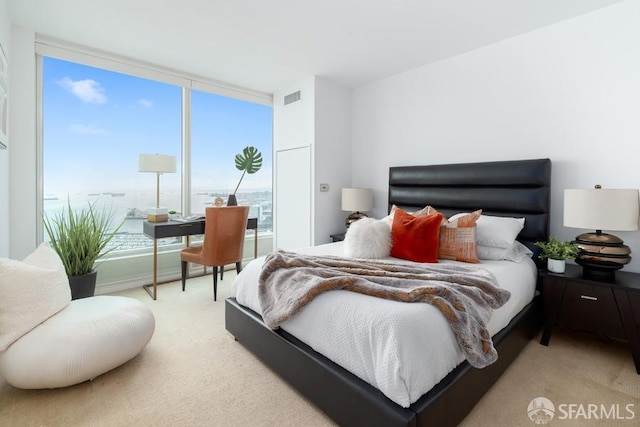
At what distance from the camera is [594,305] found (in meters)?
2.12

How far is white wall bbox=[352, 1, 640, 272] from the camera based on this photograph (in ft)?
7.73

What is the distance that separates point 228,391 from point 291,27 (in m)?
2.90

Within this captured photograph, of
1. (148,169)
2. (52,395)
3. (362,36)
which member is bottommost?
(52,395)

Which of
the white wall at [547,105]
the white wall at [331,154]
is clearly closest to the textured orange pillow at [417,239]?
the white wall at [547,105]

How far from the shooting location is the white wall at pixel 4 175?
2461 millimetres

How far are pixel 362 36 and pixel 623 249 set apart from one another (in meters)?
2.69

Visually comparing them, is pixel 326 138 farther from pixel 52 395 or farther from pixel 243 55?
pixel 52 395

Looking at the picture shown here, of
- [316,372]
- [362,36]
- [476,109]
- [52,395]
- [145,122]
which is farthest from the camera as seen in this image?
[145,122]

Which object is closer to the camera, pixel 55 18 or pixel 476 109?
pixel 55 18

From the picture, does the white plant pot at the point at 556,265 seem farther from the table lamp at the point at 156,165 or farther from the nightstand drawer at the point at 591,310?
the table lamp at the point at 156,165

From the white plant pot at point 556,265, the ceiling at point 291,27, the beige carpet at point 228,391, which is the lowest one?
the beige carpet at point 228,391

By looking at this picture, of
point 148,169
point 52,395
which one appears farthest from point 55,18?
point 52,395

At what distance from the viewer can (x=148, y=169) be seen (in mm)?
3410

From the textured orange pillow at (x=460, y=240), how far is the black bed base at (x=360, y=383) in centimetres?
54
